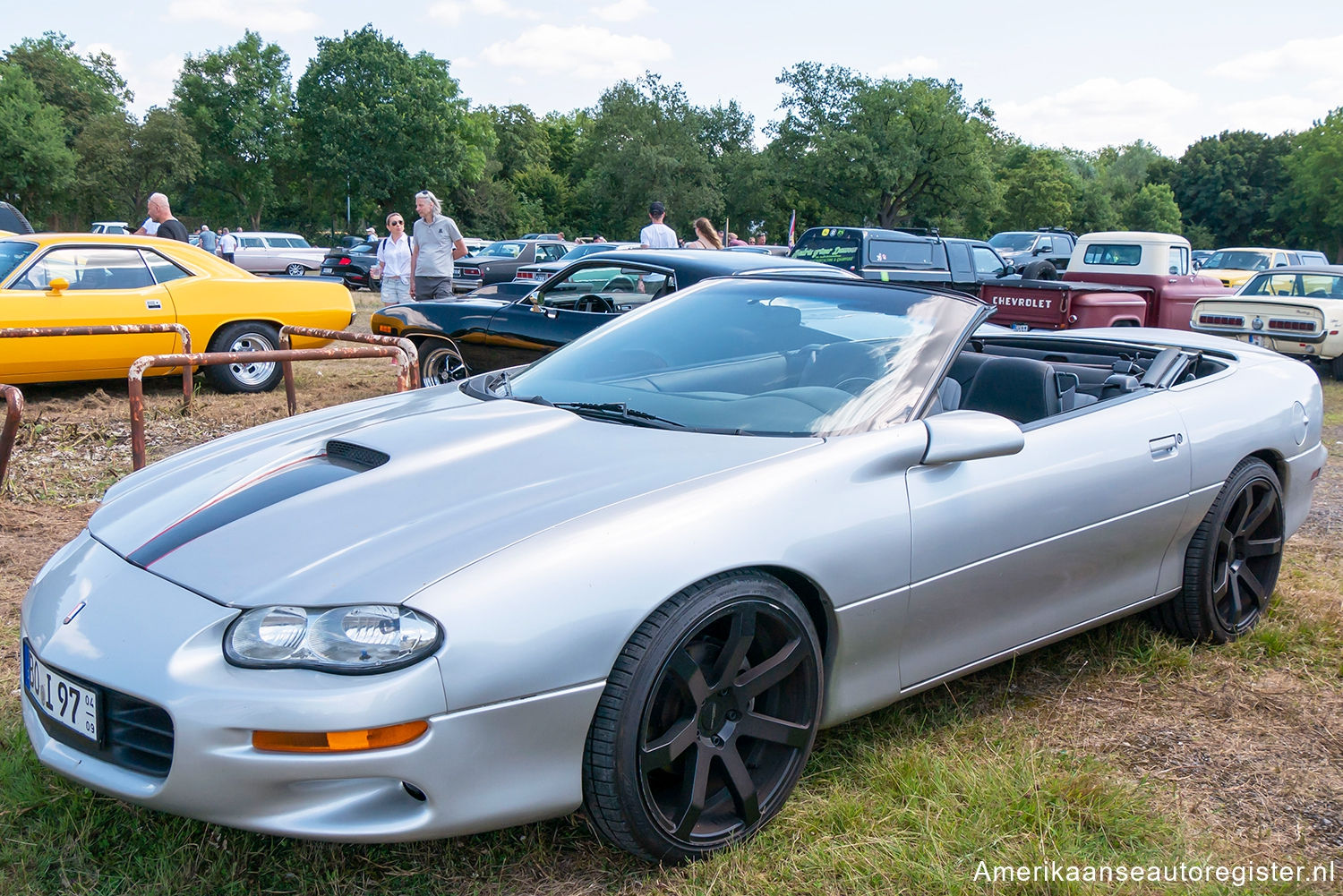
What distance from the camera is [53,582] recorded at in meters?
2.44

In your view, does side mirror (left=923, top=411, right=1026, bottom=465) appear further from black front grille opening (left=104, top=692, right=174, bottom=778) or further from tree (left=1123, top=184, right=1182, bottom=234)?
tree (left=1123, top=184, right=1182, bottom=234)

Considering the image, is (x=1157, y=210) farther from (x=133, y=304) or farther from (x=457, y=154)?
(x=133, y=304)

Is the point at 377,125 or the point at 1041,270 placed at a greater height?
the point at 377,125

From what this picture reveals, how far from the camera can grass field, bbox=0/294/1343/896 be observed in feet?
7.51

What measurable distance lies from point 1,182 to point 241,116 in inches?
477

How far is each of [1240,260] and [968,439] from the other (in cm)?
2268

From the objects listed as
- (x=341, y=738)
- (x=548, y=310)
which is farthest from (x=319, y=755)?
(x=548, y=310)

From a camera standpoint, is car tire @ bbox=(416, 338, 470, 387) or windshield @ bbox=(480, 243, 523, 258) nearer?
car tire @ bbox=(416, 338, 470, 387)

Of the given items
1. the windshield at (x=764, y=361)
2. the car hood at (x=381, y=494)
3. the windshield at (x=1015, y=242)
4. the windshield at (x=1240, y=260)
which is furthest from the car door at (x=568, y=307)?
the windshield at (x=1015, y=242)

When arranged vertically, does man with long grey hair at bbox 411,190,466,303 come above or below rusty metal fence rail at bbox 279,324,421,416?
above

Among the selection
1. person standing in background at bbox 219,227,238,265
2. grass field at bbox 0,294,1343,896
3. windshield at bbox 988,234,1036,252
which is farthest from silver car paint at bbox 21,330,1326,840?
person standing in background at bbox 219,227,238,265

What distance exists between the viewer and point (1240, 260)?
71.8ft

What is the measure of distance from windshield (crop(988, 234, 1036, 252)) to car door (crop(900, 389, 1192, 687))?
24577 mm

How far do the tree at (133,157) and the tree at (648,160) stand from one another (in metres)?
20.6
